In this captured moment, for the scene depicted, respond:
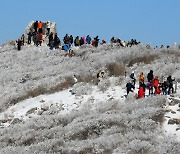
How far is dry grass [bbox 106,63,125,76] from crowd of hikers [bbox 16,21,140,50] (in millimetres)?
8962

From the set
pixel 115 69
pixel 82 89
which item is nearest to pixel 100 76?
pixel 115 69

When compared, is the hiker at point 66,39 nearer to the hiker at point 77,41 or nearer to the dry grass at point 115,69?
the hiker at point 77,41

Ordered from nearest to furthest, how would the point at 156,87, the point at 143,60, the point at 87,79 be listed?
the point at 156,87, the point at 87,79, the point at 143,60

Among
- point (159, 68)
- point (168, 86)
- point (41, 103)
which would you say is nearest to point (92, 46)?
point (159, 68)

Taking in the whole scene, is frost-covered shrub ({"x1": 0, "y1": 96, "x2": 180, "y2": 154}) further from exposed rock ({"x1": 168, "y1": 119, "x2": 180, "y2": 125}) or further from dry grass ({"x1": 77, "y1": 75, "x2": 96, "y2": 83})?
dry grass ({"x1": 77, "y1": 75, "x2": 96, "y2": 83})

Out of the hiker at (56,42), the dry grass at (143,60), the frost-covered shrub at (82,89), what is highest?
the hiker at (56,42)

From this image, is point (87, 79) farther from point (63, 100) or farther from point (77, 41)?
point (77, 41)

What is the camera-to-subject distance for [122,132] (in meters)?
20.1

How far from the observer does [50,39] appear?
45.5 metres

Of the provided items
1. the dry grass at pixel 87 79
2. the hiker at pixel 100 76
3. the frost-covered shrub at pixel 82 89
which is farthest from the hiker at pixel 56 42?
the frost-covered shrub at pixel 82 89

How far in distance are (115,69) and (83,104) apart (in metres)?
6.91

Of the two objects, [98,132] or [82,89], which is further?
[82,89]

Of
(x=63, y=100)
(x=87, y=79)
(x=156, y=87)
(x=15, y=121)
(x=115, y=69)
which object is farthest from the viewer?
(x=115, y=69)

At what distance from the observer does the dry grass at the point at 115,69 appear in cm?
3220
